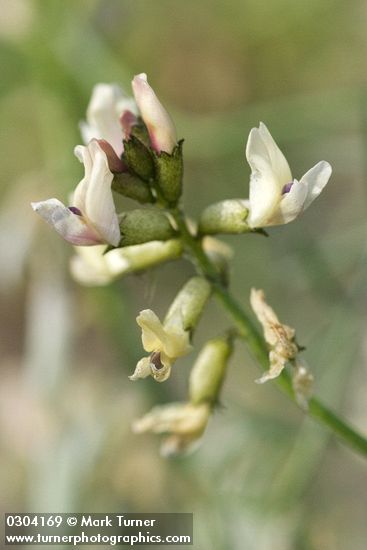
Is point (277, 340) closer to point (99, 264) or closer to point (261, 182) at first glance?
point (261, 182)

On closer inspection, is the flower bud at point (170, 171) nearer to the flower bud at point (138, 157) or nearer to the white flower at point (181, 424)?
the flower bud at point (138, 157)

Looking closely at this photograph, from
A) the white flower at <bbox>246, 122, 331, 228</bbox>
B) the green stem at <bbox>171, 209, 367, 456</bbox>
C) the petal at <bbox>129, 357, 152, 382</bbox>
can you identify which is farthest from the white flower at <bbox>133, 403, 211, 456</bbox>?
the white flower at <bbox>246, 122, 331, 228</bbox>

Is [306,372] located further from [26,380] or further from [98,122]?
[26,380]

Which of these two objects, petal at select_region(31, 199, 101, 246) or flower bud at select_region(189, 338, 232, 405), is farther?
flower bud at select_region(189, 338, 232, 405)

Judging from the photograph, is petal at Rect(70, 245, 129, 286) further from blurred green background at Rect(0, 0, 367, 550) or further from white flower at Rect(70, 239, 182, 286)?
blurred green background at Rect(0, 0, 367, 550)

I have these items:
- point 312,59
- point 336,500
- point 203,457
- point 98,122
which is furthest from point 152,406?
point 312,59

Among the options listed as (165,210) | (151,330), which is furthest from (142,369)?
(165,210)

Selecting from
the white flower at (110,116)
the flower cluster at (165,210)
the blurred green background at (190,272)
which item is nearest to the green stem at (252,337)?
the flower cluster at (165,210)
